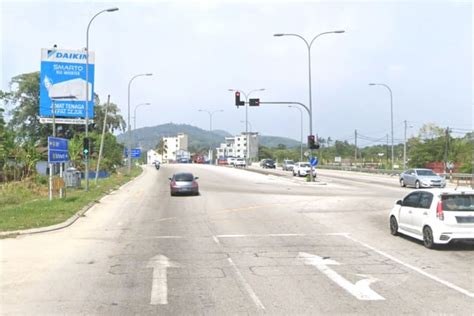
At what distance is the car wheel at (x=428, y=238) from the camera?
1225 cm

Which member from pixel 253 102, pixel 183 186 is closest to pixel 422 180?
pixel 253 102

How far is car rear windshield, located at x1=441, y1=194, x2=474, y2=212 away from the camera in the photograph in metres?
12.2

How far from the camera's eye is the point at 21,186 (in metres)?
32.9

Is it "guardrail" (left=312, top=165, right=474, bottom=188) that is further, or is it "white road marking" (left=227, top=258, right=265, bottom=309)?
"guardrail" (left=312, top=165, right=474, bottom=188)

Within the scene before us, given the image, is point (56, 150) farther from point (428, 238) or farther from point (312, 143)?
point (312, 143)

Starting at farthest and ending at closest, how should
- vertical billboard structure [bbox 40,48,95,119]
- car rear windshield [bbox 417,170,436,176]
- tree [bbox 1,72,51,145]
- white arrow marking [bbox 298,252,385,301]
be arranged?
tree [bbox 1,72,51,145], car rear windshield [bbox 417,170,436,176], vertical billboard structure [bbox 40,48,95,119], white arrow marking [bbox 298,252,385,301]

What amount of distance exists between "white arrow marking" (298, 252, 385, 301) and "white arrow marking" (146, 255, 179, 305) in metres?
2.65

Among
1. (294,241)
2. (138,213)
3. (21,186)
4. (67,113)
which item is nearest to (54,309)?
(294,241)

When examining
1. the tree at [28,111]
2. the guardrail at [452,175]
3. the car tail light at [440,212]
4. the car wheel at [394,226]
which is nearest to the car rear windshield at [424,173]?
the guardrail at [452,175]

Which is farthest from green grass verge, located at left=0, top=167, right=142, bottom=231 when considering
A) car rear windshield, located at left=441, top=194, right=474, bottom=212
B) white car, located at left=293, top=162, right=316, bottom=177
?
white car, located at left=293, top=162, right=316, bottom=177

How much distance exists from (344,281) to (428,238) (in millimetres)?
4311

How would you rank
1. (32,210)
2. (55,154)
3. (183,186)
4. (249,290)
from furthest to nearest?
(183,186) < (55,154) < (32,210) < (249,290)

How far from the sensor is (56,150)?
24734 millimetres

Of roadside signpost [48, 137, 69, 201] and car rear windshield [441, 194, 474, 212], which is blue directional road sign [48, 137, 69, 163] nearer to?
roadside signpost [48, 137, 69, 201]
